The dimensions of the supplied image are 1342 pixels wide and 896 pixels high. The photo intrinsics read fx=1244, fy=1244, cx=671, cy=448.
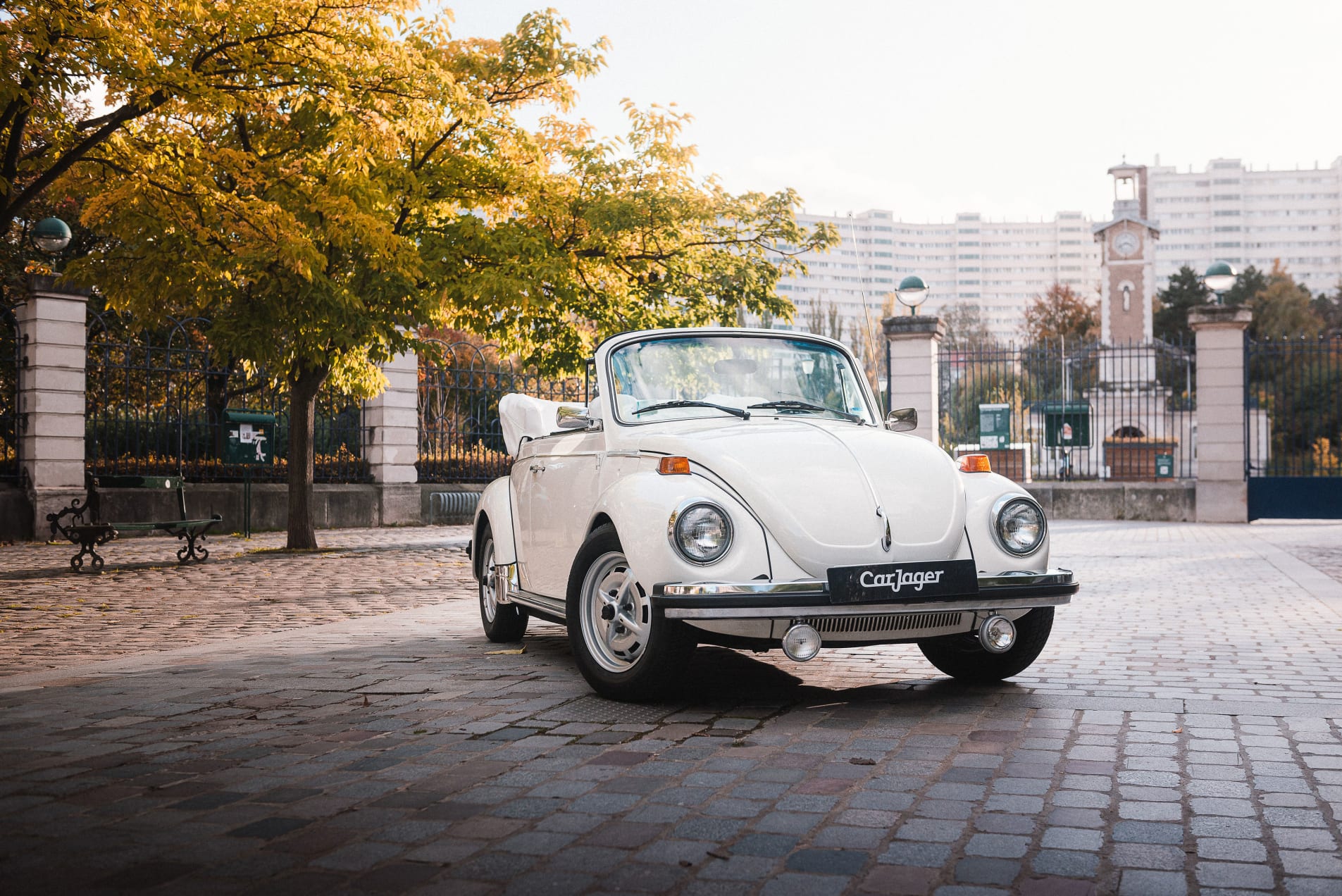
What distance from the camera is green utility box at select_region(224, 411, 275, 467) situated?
61.1 feet

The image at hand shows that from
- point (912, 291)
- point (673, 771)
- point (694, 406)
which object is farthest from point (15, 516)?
point (673, 771)

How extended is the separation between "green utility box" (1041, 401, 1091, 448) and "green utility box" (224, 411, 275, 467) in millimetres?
14163

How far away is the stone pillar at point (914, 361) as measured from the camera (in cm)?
2228

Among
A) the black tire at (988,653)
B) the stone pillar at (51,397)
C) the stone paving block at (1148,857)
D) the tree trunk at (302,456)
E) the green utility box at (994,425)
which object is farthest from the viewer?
the green utility box at (994,425)

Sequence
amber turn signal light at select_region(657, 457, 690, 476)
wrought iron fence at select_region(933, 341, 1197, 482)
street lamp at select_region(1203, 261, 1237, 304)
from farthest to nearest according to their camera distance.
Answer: wrought iron fence at select_region(933, 341, 1197, 482) → street lamp at select_region(1203, 261, 1237, 304) → amber turn signal light at select_region(657, 457, 690, 476)

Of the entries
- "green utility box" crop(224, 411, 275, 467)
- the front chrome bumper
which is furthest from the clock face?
the front chrome bumper

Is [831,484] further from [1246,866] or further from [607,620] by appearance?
[1246,866]

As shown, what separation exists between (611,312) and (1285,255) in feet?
588

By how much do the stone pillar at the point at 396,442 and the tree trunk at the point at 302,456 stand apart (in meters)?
5.33

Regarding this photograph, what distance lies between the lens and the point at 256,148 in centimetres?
1424

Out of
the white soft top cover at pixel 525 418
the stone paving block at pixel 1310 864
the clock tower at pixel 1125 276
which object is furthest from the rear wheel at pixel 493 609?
the clock tower at pixel 1125 276

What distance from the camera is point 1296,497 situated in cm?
2122

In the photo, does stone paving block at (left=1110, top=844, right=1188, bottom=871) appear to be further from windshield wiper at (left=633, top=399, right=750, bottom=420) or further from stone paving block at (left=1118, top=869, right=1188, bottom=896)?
windshield wiper at (left=633, top=399, right=750, bottom=420)

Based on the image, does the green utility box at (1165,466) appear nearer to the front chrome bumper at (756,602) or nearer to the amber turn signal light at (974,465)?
the amber turn signal light at (974,465)
